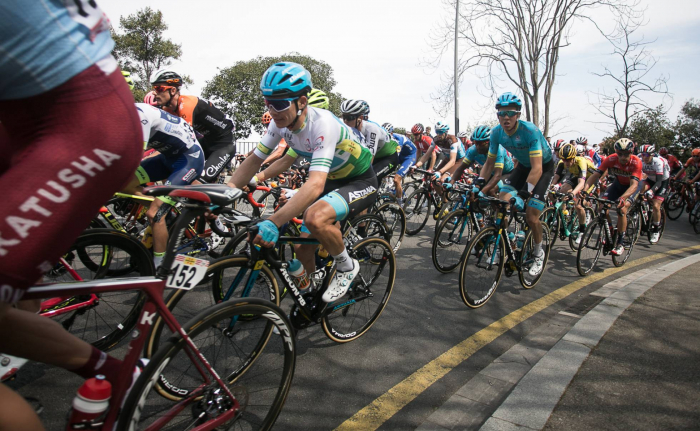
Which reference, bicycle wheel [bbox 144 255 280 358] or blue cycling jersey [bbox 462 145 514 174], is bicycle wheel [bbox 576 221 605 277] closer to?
blue cycling jersey [bbox 462 145 514 174]

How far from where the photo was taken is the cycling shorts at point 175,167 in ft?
15.5

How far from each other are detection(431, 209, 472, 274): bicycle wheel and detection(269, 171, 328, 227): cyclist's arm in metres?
3.10

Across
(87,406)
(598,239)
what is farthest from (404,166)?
(87,406)

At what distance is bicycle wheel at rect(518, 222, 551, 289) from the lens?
5434 mm

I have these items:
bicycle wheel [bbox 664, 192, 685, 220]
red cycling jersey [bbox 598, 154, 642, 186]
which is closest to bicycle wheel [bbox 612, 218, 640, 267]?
red cycling jersey [bbox 598, 154, 642, 186]

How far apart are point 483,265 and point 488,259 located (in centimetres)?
9

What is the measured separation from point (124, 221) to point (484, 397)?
15.5 feet

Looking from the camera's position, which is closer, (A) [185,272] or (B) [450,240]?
(A) [185,272]

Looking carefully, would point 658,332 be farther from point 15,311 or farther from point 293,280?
point 15,311

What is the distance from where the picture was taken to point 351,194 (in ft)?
11.8

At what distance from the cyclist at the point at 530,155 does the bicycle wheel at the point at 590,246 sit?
1.32 m

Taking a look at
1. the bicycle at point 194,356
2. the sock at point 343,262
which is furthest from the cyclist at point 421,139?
the bicycle at point 194,356

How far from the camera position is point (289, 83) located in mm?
2986

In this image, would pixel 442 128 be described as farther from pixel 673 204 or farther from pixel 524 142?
pixel 673 204
